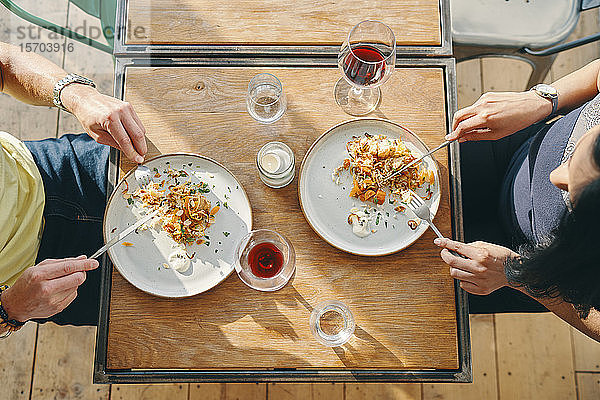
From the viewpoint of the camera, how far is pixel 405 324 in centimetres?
124

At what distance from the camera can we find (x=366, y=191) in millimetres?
1263

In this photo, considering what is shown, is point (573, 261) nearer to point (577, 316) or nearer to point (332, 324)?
point (577, 316)

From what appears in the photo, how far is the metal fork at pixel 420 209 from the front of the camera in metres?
1.25

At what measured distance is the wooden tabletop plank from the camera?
1.40m

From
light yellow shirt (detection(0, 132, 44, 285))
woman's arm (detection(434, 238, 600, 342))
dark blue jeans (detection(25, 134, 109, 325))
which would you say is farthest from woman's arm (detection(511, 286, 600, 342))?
light yellow shirt (detection(0, 132, 44, 285))

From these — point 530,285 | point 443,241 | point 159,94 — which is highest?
point 159,94

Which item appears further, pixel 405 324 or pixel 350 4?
pixel 350 4

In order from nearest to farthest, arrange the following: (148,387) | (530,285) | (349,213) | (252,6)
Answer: (530,285), (349,213), (252,6), (148,387)

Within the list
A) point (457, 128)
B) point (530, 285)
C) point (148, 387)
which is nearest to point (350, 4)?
point (457, 128)

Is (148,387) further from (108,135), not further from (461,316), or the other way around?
(461,316)

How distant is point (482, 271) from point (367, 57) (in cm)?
62

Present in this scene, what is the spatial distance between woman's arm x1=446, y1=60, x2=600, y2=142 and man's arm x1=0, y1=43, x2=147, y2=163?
819 mm

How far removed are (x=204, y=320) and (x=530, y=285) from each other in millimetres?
780

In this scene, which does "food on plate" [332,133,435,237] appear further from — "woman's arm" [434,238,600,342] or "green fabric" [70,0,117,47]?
"green fabric" [70,0,117,47]
